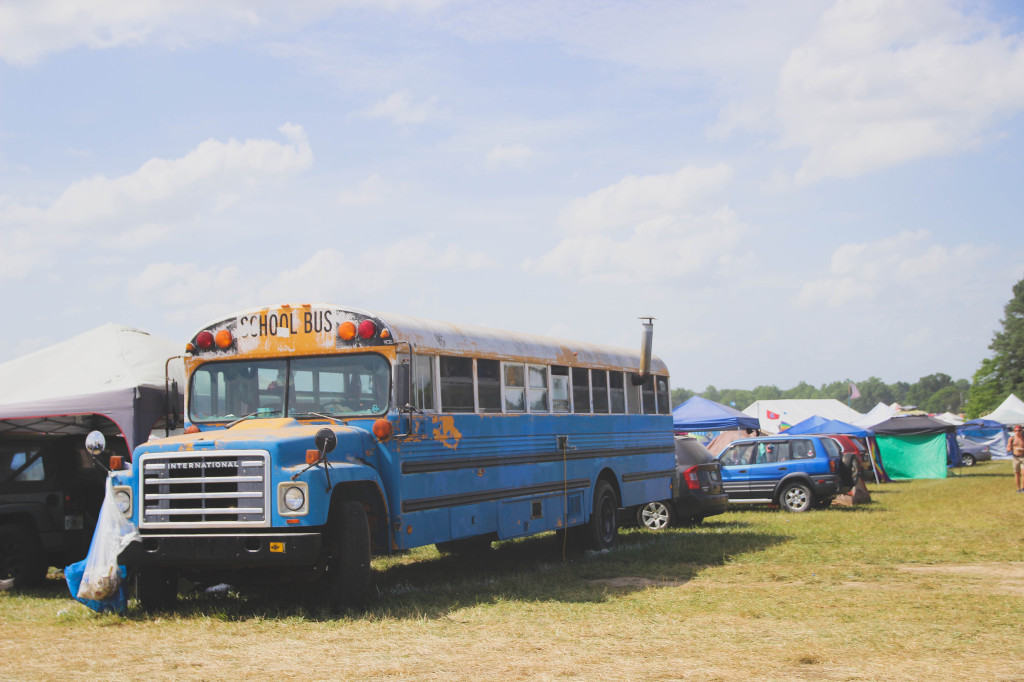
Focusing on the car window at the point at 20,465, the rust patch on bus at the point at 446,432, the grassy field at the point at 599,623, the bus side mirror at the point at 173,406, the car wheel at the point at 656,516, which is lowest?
the grassy field at the point at 599,623

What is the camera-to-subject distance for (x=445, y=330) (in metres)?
11.0

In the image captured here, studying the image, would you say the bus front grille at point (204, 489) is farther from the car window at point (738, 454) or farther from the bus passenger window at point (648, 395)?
the car window at point (738, 454)

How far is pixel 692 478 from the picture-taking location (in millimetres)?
17828

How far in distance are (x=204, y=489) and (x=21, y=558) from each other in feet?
12.4

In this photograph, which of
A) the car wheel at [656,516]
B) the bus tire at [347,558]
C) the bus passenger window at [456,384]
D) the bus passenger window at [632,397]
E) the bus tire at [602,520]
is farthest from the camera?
the car wheel at [656,516]

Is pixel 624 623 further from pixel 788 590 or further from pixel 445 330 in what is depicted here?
pixel 445 330

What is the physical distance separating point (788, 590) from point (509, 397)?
3746mm

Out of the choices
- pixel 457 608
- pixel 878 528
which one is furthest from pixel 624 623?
pixel 878 528

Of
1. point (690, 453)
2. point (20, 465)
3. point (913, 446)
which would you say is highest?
point (20, 465)

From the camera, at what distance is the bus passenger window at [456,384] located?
10773 mm

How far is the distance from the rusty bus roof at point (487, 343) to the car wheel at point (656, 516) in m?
3.22

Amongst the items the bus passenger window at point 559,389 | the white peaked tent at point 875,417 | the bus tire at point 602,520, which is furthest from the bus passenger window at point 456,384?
the white peaked tent at point 875,417

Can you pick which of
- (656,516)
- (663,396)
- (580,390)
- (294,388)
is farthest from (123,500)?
(656,516)

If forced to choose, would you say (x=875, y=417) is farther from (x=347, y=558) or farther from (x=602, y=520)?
(x=347, y=558)
